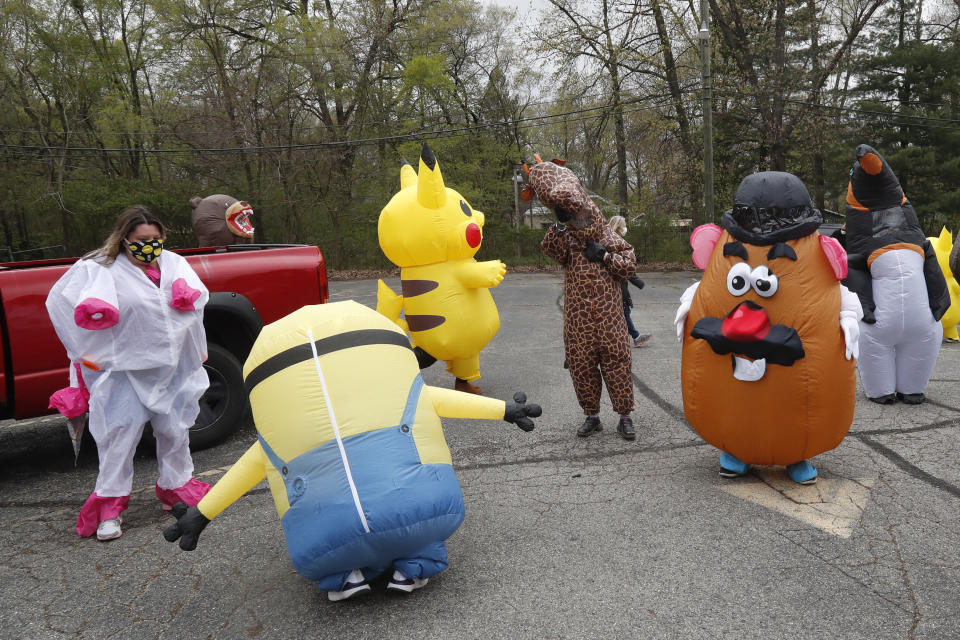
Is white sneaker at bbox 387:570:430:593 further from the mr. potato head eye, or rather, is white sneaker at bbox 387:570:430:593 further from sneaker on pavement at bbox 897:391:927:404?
sneaker on pavement at bbox 897:391:927:404

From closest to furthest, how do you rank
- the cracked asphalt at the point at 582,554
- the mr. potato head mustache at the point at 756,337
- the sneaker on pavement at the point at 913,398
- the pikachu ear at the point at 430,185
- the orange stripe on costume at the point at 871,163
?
the cracked asphalt at the point at 582,554 → the mr. potato head mustache at the point at 756,337 → the orange stripe on costume at the point at 871,163 → the sneaker on pavement at the point at 913,398 → the pikachu ear at the point at 430,185

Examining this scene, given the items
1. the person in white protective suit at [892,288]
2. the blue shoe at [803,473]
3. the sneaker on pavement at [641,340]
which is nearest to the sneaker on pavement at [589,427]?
the blue shoe at [803,473]

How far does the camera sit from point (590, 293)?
4770 mm

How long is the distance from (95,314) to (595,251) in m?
3.14

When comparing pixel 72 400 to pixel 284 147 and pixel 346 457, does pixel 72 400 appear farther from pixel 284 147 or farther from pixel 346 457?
pixel 284 147

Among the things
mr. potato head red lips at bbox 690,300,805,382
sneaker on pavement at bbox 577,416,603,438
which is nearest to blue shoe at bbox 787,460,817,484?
mr. potato head red lips at bbox 690,300,805,382

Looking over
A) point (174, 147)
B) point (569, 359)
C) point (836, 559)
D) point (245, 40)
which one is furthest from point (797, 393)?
point (245, 40)

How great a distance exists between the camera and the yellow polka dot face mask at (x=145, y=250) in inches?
147

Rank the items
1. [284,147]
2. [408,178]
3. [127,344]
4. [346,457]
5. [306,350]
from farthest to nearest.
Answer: [284,147]
[408,178]
[127,344]
[306,350]
[346,457]

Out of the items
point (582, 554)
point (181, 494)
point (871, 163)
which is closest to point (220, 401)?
point (181, 494)

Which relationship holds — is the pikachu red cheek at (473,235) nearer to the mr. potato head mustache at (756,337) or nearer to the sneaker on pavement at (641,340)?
the mr. potato head mustache at (756,337)

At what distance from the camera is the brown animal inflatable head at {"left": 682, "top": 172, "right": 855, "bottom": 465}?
3.53 metres

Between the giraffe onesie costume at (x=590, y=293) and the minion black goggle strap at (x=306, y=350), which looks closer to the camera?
the minion black goggle strap at (x=306, y=350)

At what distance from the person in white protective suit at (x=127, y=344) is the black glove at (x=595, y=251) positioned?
2598mm
